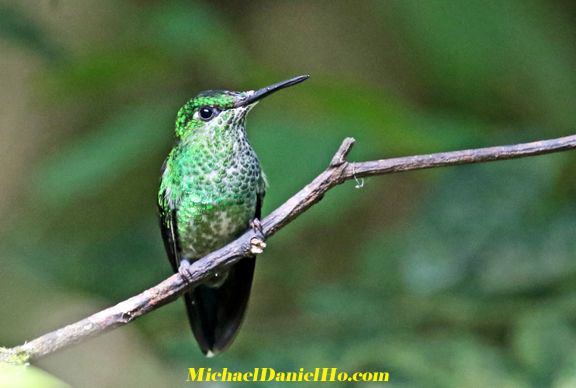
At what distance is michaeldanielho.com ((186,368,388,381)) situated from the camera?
2.83 m

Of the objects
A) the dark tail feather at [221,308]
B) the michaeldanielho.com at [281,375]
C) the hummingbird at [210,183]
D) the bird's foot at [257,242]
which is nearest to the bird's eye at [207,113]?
the hummingbird at [210,183]

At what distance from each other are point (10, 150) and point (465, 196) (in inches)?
115

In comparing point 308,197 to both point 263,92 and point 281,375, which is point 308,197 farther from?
point 281,375

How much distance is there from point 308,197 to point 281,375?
117 cm

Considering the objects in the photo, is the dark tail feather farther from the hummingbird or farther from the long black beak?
the long black beak

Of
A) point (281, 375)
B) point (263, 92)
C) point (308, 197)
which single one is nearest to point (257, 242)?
point (308, 197)

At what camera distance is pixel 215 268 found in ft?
7.23

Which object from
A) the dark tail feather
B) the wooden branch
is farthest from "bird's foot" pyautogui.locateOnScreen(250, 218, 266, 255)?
the dark tail feather

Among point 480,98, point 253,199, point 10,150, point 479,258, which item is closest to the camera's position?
point 253,199

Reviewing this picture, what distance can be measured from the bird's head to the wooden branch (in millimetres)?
693

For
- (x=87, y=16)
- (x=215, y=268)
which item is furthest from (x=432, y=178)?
(x=87, y=16)

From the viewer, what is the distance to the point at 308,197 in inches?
76.2

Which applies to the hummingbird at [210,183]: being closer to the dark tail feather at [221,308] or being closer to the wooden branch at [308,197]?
the dark tail feather at [221,308]

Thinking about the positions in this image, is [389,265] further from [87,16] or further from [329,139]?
[87,16]
